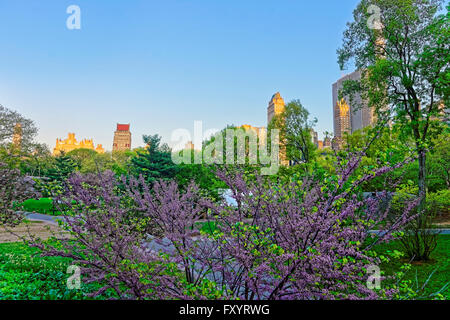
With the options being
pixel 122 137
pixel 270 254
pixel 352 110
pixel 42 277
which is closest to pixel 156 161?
pixel 352 110

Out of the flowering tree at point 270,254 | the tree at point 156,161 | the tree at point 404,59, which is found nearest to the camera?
the flowering tree at point 270,254

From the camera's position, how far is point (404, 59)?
432 inches

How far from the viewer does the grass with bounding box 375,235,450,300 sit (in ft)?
18.4

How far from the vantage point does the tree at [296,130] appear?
22031 mm

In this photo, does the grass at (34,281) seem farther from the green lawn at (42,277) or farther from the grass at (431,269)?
the grass at (431,269)

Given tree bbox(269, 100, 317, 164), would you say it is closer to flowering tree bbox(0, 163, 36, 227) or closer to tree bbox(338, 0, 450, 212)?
tree bbox(338, 0, 450, 212)

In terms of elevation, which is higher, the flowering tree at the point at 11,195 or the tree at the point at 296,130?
the tree at the point at 296,130

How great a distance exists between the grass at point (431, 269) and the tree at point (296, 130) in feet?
44.0

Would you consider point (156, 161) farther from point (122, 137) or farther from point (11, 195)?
point (122, 137)

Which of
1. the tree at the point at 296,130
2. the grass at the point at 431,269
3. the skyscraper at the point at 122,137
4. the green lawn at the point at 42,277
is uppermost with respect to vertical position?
the skyscraper at the point at 122,137

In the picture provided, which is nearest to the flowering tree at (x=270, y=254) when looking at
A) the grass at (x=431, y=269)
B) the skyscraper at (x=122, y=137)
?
the grass at (x=431, y=269)

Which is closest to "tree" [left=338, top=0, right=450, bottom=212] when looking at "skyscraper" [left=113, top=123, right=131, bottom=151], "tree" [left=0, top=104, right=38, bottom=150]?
"tree" [left=0, top=104, right=38, bottom=150]
